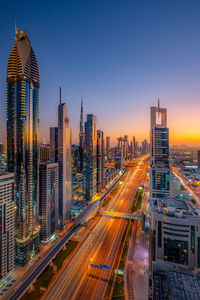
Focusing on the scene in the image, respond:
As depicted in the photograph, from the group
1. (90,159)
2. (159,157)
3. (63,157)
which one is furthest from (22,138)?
(159,157)

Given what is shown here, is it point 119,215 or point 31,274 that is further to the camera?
point 119,215

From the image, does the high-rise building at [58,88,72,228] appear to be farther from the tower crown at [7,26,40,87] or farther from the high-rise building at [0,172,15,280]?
the high-rise building at [0,172,15,280]

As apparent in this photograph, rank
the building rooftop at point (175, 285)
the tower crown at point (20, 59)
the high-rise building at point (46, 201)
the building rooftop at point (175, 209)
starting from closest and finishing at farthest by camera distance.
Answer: the building rooftop at point (175, 285), the building rooftop at point (175, 209), the tower crown at point (20, 59), the high-rise building at point (46, 201)

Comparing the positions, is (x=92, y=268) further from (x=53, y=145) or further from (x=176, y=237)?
(x=53, y=145)

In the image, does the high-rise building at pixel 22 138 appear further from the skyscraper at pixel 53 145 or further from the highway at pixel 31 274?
the skyscraper at pixel 53 145

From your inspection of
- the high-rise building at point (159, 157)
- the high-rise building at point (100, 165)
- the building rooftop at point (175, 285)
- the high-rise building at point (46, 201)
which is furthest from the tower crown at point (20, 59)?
the high-rise building at point (100, 165)

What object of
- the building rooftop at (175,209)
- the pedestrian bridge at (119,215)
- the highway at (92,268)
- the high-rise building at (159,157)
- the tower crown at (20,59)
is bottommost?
the highway at (92,268)

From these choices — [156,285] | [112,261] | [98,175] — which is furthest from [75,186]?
[156,285]
